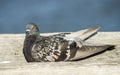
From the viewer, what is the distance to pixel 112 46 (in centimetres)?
327

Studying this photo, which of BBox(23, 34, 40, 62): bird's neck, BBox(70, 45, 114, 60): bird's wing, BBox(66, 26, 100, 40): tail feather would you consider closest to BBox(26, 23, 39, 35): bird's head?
BBox(23, 34, 40, 62): bird's neck

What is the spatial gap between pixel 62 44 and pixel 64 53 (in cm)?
18

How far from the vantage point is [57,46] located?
148 inches

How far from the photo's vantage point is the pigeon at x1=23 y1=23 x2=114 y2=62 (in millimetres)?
3428

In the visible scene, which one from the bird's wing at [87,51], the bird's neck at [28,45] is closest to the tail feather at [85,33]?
the bird's wing at [87,51]

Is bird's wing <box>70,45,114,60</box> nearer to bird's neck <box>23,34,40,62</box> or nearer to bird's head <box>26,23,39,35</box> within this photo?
bird's neck <box>23,34,40,62</box>

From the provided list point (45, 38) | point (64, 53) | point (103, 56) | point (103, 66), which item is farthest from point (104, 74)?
point (45, 38)

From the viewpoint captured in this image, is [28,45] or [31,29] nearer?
[28,45]

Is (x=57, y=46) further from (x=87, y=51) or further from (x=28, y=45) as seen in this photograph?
(x=87, y=51)

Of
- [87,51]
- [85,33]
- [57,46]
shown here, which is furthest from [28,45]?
[87,51]

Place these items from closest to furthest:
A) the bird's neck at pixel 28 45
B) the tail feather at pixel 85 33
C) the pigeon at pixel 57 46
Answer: the bird's neck at pixel 28 45 → the pigeon at pixel 57 46 → the tail feather at pixel 85 33

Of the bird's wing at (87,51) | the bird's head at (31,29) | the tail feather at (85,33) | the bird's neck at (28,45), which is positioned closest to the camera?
the bird's wing at (87,51)

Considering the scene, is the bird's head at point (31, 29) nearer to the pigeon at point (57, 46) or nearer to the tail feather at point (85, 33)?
the pigeon at point (57, 46)

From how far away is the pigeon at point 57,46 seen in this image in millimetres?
3428
